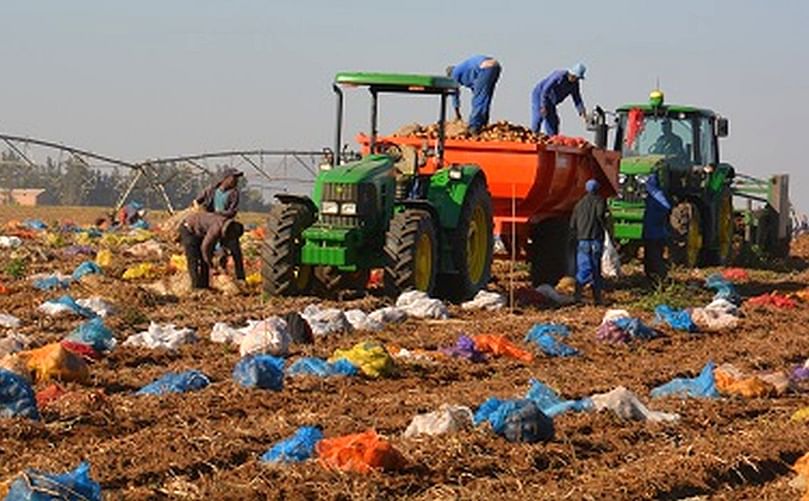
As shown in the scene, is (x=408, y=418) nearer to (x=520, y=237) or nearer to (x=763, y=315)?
(x=763, y=315)

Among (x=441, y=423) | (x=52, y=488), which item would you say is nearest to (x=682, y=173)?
(x=441, y=423)

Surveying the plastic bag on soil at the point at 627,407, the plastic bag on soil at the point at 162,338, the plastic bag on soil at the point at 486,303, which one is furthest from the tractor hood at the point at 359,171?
the plastic bag on soil at the point at 627,407

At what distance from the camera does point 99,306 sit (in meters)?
14.4

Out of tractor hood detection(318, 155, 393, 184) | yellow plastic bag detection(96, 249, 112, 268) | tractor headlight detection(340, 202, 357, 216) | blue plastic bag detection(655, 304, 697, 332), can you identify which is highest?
tractor hood detection(318, 155, 393, 184)

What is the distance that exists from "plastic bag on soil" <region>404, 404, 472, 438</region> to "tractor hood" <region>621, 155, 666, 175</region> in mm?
13939

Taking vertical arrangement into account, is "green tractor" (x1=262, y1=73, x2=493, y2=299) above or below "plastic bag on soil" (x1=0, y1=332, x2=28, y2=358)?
above

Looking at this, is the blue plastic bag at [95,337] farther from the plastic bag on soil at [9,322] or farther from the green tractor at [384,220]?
the green tractor at [384,220]

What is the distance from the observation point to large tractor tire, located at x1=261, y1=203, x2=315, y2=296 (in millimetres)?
15422

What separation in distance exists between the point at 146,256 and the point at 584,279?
7471mm

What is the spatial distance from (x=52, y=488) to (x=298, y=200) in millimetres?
10086

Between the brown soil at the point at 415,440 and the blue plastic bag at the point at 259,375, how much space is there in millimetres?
85

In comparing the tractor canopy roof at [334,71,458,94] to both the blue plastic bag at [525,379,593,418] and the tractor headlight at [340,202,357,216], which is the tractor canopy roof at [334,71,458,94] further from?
the blue plastic bag at [525,379,593,418]

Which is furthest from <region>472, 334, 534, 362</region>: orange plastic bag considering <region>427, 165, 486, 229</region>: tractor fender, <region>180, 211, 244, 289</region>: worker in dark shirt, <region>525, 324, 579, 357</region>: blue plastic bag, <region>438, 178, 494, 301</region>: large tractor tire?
<region>180, 211, 244, 289</region>: worker in dark shirt

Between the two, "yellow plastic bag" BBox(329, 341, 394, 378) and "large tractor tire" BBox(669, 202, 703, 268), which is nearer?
"yellow plastic bag" BBox(329, 341, 394, 378)
